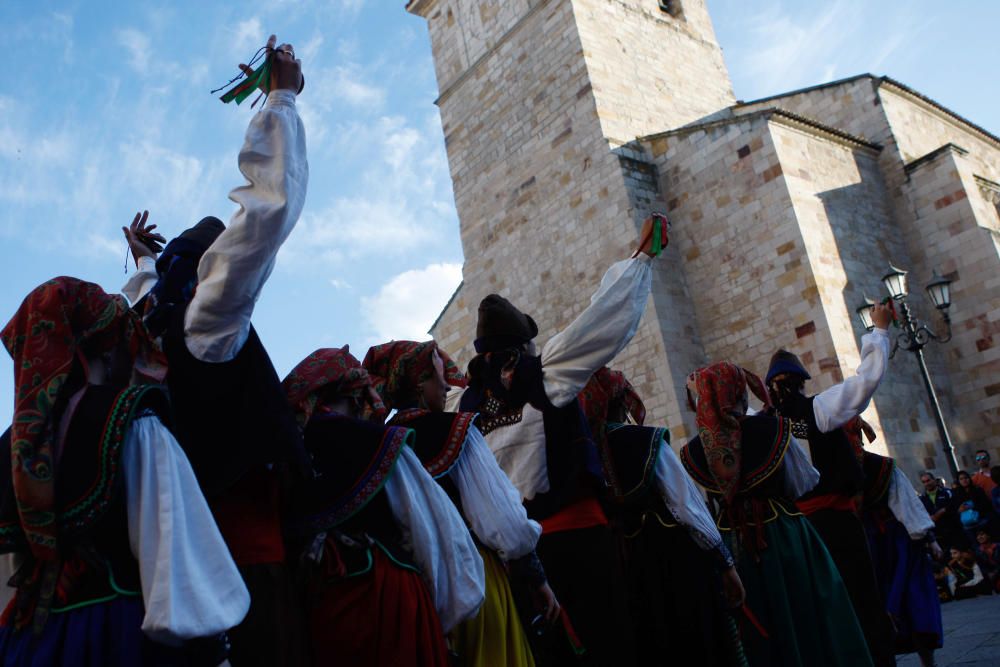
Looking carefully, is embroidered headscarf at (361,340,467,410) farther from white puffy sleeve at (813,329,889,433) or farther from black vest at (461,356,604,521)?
white puffy sleeve at (813,329,889,433)

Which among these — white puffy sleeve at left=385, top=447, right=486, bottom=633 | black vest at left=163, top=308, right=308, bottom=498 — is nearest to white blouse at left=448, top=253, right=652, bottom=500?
white puffy sleeve at left=385, top=447, right=486, bottom=633

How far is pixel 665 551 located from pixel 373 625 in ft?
6.36

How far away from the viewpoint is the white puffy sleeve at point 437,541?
2557 millimetres

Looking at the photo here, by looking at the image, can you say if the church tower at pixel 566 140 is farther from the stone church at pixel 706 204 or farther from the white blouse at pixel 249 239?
the white blouse at pixel 249 239

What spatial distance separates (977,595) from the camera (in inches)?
392

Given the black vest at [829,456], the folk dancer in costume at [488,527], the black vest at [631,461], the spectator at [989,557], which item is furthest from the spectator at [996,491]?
the folk dancer in costume at [488,527]

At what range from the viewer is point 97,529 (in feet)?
6.11

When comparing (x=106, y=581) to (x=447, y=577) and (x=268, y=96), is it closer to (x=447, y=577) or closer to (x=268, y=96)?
(x=447, y=577)

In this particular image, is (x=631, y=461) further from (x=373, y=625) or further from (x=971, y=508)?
(x=971, y=508)

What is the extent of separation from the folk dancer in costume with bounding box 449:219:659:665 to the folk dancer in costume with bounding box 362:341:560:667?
51 cm

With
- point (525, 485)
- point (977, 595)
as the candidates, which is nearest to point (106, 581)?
point (525, 485)

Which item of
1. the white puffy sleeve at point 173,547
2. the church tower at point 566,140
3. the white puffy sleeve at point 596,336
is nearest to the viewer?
the white puffy sleeve at point 173,547

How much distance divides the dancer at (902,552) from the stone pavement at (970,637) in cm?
22

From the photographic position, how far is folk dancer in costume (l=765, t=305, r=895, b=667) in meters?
4.75
